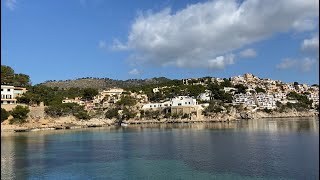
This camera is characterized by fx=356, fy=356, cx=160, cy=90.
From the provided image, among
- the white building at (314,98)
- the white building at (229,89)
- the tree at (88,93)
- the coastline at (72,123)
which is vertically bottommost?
the coastline at (72,123)

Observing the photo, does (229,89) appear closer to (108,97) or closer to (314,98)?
(314,98)

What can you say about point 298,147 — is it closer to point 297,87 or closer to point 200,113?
point 200,113

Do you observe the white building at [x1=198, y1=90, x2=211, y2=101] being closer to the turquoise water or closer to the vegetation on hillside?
the vegetation on hillside

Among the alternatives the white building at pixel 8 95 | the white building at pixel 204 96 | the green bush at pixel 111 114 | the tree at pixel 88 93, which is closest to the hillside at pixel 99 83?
the white building at pixel 204 96

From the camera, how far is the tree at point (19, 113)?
174 ft

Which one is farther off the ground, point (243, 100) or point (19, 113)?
point (243, 100)

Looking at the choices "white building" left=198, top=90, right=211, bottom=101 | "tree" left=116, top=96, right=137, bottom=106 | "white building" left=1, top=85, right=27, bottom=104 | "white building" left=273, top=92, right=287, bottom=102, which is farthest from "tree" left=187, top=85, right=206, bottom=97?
"white building" left=1, top=85, right=27, bottom=104

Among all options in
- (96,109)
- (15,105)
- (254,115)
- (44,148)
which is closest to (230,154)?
(44,148)

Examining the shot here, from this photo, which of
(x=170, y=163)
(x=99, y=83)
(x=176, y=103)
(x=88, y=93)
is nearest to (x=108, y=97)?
(x=88, y=93)

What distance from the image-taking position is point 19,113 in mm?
53469

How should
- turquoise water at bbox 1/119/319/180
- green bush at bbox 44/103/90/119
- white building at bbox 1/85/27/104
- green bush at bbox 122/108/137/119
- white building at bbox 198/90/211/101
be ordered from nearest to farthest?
turquoise water at bbox 1/119/319/180 < white building at bbox 1/85/27/104 < green bush at bbox 44/103/90/119 < green bush at bbox 122/108/137/119 < white building at bbox 198/90/211/101

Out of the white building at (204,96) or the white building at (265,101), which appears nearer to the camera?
the white building at (204,96)

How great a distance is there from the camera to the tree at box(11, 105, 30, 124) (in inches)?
2089

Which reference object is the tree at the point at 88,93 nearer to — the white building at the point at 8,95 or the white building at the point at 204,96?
the white building at the point at 204,96
